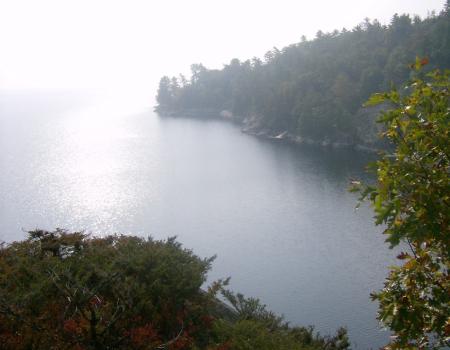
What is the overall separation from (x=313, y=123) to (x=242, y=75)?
45.8m

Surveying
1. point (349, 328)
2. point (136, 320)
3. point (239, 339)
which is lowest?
point (349, 328)

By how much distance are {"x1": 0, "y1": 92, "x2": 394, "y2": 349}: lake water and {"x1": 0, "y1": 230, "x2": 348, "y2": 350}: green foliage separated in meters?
6.91

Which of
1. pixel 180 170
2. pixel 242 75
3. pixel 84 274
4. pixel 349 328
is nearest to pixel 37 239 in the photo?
pixel 84 274

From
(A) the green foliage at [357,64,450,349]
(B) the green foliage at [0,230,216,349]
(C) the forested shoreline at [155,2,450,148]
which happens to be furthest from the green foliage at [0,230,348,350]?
(C) the forested shoreline at [155,2,450,148]

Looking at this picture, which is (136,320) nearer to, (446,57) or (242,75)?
(446,57)

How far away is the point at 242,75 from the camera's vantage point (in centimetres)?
12250

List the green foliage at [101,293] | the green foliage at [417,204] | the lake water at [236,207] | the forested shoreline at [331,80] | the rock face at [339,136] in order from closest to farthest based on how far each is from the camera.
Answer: the green foliage at [417,204], the green foliage at [101,293], the lake water at [236,207], the rock face at [339,136], the forested shoreline at [331,80]

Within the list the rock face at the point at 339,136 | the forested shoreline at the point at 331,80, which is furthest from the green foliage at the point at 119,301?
the forested shoreline at the point at 331,80

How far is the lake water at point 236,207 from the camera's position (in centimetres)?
3039

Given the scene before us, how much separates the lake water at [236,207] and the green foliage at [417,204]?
12.0 metres

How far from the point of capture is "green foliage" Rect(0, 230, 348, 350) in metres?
9.20

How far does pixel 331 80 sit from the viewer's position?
3575 inches

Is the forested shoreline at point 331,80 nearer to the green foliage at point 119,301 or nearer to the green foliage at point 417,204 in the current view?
the green foliage at point 119,301

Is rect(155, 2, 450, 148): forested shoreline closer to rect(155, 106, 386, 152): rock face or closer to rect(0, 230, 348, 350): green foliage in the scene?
rect(155, 106, 386, 152): rock face
